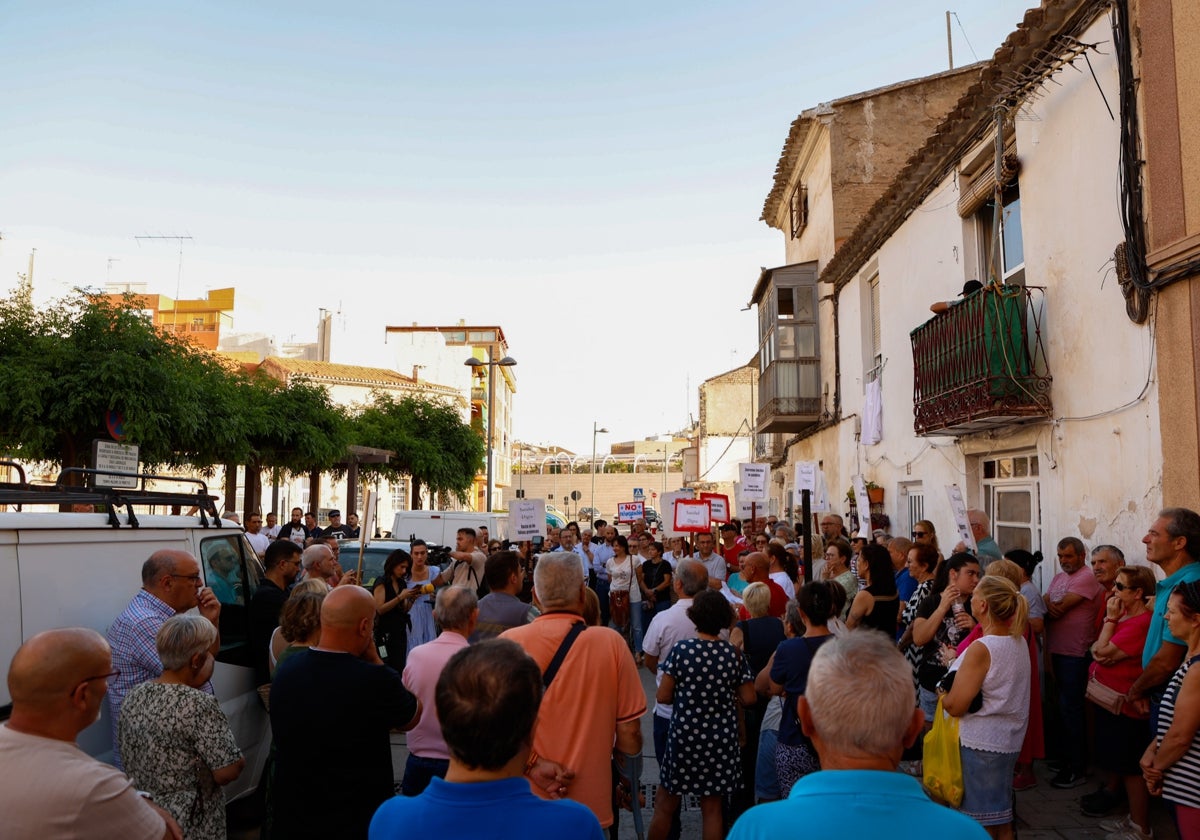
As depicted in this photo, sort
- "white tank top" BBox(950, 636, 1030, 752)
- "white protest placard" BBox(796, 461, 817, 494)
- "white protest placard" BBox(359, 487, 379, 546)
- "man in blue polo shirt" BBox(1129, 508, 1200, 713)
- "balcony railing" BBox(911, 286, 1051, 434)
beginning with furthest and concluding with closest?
"white protest placard" BBox(796, 461, 817, 494) → "white protest placard" BBox(359, 487, 379, 546) → "balcony railing" BBox(911, 286, 1051, 434) → "man in blue polo shirt" BBox(1129, 508, 1200, 713) → "white tank top" BBox(950, 636, 1030, 752)

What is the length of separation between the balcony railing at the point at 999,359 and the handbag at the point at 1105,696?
348 centimetres

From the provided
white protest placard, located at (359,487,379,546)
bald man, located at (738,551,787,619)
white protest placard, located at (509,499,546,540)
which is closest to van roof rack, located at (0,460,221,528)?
white protest placard, located at (359,487,379,546)

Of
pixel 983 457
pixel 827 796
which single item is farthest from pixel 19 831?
pixel 983 457

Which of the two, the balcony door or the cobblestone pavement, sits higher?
the balcony door

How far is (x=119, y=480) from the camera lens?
37.4 ft

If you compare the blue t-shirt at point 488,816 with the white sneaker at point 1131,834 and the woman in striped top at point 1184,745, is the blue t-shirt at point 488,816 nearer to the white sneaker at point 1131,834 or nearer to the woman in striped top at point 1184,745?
the woman in striped top at point 1184,745

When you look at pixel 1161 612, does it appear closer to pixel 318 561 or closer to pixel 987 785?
pixel 987 785

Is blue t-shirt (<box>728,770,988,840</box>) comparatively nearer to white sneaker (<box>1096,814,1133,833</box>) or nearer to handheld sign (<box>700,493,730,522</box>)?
white sneaker (<box>1096,814,1133,833</box>)

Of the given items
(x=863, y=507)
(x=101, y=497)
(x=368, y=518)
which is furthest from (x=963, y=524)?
(x=101, y=497)

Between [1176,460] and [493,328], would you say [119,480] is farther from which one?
[493,328]

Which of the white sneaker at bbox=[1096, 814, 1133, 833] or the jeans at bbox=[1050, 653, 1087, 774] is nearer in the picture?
the white sneaker at bbox=[1096, 814, 1133, 833]

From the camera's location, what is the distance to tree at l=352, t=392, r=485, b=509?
35.0 m

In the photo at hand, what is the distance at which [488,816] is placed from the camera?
2.11 metres

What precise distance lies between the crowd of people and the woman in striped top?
12 mm
